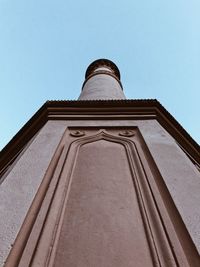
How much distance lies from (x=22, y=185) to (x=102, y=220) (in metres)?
0.71

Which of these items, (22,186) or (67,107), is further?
(67,107)

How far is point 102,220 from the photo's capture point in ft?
7.05

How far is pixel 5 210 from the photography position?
2.23m

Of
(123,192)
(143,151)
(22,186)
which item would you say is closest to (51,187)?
(22,186)

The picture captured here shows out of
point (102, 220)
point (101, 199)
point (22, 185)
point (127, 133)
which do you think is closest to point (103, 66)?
point (127, 133)

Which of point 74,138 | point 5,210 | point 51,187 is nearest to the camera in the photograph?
point 5,210

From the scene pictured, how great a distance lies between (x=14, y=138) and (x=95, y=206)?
2447mm

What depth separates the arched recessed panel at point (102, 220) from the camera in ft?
5.97

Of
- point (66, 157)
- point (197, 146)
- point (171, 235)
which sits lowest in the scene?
point (171, 235)

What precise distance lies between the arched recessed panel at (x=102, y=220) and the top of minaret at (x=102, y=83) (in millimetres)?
3598

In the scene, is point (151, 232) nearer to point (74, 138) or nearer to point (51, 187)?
point (51, 187)

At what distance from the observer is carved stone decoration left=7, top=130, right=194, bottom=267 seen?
70.5 inches

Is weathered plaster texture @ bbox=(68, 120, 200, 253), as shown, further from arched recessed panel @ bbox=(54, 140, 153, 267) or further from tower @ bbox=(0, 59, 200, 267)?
arched recessed panel @ bbox=(54, 140, 153, 267)

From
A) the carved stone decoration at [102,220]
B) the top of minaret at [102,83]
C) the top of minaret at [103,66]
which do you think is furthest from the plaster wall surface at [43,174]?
the top of minaret at [103,66]
